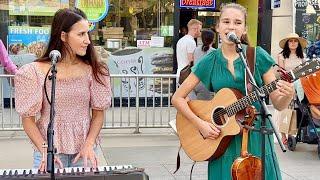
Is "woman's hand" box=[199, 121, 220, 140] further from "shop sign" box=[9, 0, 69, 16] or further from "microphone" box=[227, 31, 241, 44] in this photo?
"shop sign" box=[9, 0, 69, 16]

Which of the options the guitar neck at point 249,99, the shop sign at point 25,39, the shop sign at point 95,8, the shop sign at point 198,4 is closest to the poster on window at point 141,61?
the shop sign at point 95,8

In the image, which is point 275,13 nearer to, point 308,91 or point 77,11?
point 308,91

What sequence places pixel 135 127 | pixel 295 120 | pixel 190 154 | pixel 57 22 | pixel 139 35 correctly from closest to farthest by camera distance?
pixel 57 22
pixel 190 154
pixel 295 120
pixel 135 127
pixel 139 35

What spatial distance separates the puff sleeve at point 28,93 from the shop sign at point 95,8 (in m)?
8.13

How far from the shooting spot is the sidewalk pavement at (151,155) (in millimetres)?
6281

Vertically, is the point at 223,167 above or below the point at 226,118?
below

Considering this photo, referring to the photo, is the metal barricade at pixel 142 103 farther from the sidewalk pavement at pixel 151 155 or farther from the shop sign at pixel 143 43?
the shop sign at pixel 143 43

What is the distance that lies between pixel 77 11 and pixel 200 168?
379 centimetres

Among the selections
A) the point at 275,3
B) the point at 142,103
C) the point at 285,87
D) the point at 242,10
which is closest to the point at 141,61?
the point at 142,103

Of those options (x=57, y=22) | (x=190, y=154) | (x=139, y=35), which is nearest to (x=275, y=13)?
(x=139, y=35)

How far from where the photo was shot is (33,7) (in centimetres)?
1081

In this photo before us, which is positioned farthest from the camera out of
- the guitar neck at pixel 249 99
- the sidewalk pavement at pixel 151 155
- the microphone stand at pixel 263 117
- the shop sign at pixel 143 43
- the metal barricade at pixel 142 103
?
the shop sign at pixel 143 43

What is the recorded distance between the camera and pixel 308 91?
6859 mm

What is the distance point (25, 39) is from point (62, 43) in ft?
26.2
